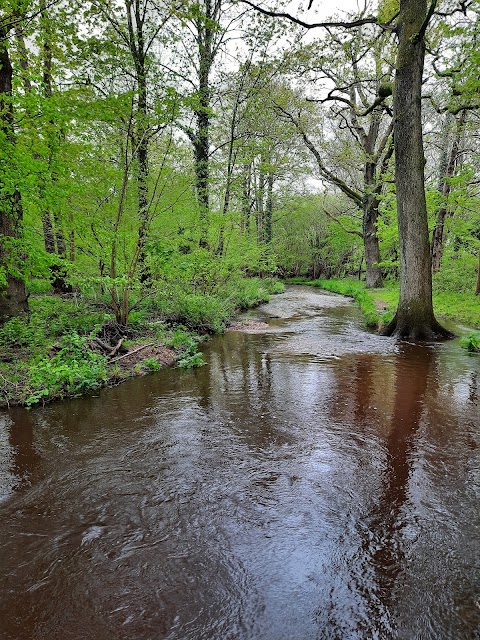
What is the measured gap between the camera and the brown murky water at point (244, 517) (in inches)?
79.3

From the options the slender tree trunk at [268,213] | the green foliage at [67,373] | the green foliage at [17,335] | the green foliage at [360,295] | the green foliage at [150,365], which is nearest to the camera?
the green foliage at [67,373]

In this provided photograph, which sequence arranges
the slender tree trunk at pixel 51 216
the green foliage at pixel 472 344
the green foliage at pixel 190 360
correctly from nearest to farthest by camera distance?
the slender tree trunk at pixel 51 216 → the green foliage at pixel 190 360 → the green foliage at pixel 472 344

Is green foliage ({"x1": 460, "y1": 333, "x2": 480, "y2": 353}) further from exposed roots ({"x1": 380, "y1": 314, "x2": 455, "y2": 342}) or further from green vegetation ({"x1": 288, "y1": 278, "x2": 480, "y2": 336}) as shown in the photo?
exposed roots ({"x1": 380, "y1": 314, "x2": 455, "y2": 342})

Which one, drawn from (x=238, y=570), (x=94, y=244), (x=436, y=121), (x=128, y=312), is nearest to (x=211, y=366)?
(x=128, y=312)

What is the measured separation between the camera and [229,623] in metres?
1.96

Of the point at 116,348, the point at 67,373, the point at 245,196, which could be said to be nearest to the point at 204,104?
the point at 245,196

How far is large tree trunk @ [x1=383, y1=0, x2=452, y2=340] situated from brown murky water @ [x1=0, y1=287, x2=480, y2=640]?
401 cm

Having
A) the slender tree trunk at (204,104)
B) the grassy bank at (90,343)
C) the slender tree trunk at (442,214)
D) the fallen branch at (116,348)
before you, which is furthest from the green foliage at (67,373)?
the slender tree trunk at (442,214)

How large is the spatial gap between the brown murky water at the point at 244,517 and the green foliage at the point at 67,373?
413 mm

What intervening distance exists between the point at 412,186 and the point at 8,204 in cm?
890

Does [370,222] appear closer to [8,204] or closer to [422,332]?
[422,332]

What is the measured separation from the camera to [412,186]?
8.90 meters

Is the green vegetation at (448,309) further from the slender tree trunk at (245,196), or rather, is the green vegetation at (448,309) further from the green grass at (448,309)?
the slender tree trunk at (245,196)

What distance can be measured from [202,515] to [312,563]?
927 millimetres
